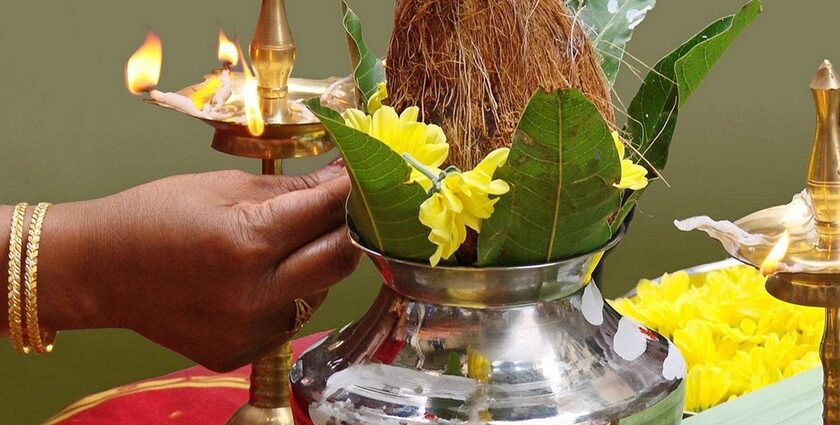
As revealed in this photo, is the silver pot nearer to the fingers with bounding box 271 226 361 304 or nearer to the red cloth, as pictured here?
the fingers with bounding box 271 226 361 304

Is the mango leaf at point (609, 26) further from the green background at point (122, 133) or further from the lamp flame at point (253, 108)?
the green background at point (122, 133)

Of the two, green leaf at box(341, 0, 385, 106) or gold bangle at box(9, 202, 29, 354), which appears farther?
gold bangle at box(9, 202, 29, 354)

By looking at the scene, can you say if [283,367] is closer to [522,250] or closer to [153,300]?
[153,300]

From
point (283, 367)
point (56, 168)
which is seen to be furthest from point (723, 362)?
point (56, 168)

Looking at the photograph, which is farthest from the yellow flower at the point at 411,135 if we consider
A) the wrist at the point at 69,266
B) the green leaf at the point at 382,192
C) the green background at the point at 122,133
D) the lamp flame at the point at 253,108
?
the green background at the point at 122,133

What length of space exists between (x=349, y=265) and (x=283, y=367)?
0.13 m

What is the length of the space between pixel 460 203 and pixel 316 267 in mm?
287

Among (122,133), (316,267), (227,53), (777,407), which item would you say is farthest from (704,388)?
(122,133)

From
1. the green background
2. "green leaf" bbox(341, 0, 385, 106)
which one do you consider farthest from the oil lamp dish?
the green background

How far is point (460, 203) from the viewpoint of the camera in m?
0.54

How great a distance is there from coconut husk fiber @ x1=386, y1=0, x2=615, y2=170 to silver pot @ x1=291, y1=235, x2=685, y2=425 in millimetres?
67

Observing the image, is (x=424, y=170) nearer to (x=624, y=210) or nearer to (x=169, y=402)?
(x=624, y=210)

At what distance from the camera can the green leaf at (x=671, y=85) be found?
64 centimetres

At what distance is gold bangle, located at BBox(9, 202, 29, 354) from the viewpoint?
870 mm
